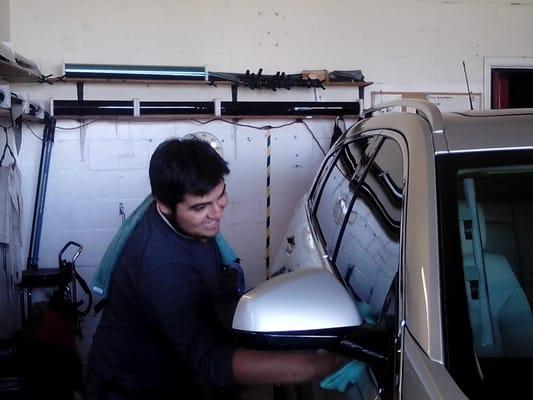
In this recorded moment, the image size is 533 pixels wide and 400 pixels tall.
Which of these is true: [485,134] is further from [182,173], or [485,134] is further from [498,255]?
[182,173]

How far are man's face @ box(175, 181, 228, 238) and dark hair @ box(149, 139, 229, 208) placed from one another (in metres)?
0.02

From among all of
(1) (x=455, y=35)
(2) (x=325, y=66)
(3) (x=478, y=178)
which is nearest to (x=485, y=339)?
(3) (x=478, y=178)

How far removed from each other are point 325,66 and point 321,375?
13.1 ft

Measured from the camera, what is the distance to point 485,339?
1.23 meters

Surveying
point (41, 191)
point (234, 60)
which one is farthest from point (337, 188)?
point (41, 191)

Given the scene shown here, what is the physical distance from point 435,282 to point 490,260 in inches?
11.2

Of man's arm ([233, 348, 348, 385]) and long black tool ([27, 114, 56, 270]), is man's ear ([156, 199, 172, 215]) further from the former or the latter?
long black tool ([27, 114, 56, 270])

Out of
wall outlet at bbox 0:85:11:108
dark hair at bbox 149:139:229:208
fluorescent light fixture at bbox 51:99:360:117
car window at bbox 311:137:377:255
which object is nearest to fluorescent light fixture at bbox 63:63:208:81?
fluorescent light fixture at bbox 51:99:360:117

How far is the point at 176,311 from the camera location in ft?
4.98

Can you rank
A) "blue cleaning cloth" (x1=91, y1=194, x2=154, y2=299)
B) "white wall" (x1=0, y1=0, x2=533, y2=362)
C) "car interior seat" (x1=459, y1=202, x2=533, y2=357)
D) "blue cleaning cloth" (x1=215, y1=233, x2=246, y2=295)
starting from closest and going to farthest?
"car interior seat" (x1=459, y1=202, x2=533, y2=357) → "blue cleaning cloth" (x1=91, y1=194, x2=154, y2=299) → "blue cleaning cloth" (x1=215, y1=233, x2=246, y2=295) → "white wall" (x1=0, y1=0, x2=533, y2=362)

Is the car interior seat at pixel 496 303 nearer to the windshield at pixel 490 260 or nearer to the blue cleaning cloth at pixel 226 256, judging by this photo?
the windshield at pixel 490 260

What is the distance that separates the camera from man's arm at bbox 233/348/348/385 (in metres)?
1.37

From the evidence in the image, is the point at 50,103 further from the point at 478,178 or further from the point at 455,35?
the point at 478,178

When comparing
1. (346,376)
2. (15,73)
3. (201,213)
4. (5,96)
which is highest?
(15,73)
